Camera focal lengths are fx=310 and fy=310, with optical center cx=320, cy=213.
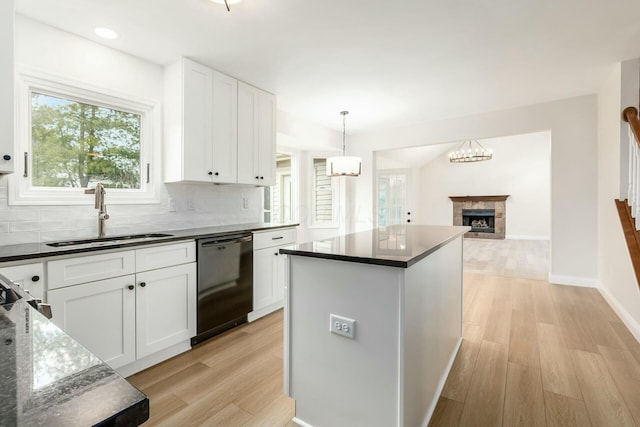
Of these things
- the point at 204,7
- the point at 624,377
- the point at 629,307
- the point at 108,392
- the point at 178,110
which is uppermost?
the point at 204,7

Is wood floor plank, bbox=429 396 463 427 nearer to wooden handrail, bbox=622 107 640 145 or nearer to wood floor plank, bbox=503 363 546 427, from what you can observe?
wood floor plank, bbox=503 363 546 427

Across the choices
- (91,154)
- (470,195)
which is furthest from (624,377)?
(470,195)

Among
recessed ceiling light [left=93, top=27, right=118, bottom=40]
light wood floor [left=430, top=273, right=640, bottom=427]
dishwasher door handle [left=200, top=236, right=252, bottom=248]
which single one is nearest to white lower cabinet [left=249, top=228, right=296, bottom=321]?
dishwasher door handle [left=200, top=236, right=252, bottom=248]

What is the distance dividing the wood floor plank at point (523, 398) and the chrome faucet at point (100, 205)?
2.94 metres

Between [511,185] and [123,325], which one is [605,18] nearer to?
[123,325]

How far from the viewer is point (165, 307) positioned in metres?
2.29

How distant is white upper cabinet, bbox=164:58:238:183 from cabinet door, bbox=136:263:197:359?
0.91 m

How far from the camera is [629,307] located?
2.82m

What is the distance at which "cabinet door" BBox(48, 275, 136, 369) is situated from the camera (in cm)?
180

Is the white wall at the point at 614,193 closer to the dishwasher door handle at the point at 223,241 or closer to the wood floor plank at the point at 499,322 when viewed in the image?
the wood floor plank at the point at 499,322

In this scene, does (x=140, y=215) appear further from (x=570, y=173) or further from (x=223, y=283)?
(x=570, y=173)

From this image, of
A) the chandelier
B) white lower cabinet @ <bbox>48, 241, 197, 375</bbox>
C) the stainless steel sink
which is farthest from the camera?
the chandelier

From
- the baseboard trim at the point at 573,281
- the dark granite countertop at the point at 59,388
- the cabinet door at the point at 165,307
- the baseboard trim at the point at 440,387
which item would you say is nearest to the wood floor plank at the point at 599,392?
the baseboard trim at the point at 440,387

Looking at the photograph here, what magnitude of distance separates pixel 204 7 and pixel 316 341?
226cm
